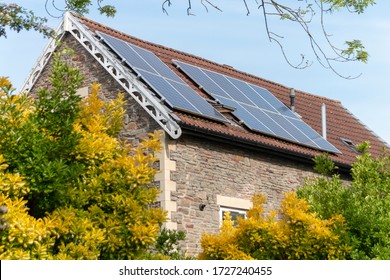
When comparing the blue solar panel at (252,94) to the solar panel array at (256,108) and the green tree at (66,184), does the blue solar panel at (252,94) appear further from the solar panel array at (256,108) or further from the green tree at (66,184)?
the green tree at (66,184)

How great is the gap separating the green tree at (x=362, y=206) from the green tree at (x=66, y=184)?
4093 mm

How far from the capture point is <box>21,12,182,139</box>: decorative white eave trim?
1959 centimetres

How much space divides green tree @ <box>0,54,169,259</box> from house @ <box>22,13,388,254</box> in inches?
219

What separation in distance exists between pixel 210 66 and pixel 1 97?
14.2 metres

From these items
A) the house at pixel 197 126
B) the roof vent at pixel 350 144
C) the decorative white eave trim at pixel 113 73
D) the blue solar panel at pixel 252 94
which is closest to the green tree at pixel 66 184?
the decorative white eave trim at pixel 113 73

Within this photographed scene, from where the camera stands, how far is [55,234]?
41.4 ft

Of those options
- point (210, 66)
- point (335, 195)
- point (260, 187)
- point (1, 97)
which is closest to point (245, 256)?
point (335, 195)

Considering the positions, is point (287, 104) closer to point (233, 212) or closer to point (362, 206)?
point (233, 212)

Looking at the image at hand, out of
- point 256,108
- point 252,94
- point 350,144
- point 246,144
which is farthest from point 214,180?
point 350,144

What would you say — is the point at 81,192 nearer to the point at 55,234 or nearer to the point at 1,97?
the point at 55,234

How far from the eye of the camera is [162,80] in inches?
859

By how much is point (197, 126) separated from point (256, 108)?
500cm

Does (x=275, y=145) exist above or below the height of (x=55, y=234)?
above

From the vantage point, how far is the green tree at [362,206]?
52.0 feet
